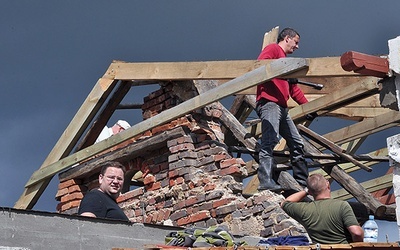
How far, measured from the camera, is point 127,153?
38.4ft

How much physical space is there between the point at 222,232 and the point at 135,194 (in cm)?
400

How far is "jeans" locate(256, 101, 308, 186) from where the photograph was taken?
33.7 feet

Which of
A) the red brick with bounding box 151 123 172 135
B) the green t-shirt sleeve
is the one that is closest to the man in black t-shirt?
the green t-shirt sleeve

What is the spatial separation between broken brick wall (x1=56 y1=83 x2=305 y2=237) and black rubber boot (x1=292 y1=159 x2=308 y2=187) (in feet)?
1.24

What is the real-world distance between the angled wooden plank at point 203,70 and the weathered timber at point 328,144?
2.20 metres

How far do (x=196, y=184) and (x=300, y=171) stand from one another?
1195 millimetres

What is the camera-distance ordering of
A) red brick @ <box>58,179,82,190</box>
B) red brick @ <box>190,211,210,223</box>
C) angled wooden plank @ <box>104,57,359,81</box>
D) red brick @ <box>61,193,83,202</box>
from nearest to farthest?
angled wooden plank @ <box>104,57,359,81</box>, red brick @ <box>190,211,210,223</box>, red brick @ <box>61,193,83,202</box>, red brick @ <box>58,179,82,190</box>

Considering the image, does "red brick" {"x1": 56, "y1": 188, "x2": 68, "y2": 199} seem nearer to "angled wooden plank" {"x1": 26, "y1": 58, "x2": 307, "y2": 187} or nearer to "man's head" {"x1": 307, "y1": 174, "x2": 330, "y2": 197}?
"angled wooden plank" {"x1": 26, "y1": 58, "x2": 307, "y2": 187}

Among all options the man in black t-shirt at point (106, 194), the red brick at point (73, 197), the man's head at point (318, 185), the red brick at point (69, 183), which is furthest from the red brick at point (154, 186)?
the man's head at point (318, 185)

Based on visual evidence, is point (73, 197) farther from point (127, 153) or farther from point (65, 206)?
point (127, 153)

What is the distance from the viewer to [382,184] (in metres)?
14.2

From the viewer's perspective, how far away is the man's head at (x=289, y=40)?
10328 millimetres

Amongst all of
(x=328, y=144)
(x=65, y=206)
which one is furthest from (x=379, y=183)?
(x=65, y=206)

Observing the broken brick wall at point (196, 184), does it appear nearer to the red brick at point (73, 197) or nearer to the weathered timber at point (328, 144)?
the red brick at point (73, 197)
